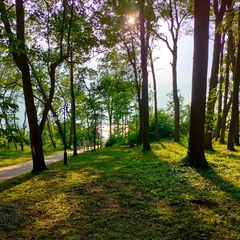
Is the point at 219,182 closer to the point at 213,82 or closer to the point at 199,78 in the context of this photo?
the point at 199,78

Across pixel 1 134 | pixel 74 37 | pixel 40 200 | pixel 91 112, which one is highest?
pixel 74 37

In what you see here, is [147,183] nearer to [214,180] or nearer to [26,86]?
[214,180]

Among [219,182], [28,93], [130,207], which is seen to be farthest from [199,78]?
[28,93]

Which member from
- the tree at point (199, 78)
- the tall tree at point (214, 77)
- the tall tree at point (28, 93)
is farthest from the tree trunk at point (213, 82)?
the tall tree at point (28, 93)

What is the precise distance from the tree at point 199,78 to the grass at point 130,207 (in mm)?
836

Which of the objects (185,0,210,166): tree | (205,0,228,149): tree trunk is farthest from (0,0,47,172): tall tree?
(205,0,228,149): tree trunk

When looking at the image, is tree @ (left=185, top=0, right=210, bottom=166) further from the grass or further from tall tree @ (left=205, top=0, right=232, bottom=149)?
tall tree @ (left=205, top=0, right=232, bottom=149)

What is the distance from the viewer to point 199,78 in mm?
7613

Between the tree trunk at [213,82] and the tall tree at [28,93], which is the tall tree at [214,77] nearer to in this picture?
the tree trunk at [213,82]

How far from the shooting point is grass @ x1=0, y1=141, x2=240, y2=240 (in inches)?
133

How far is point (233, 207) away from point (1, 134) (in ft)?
12.8

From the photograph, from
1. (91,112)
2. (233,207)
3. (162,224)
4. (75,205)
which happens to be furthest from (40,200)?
(91,112)

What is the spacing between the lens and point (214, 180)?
5.97 m

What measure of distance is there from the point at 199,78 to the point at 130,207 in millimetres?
4987
